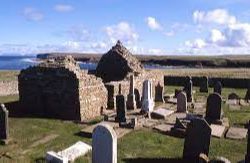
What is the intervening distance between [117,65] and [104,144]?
1940cm

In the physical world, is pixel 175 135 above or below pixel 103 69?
below

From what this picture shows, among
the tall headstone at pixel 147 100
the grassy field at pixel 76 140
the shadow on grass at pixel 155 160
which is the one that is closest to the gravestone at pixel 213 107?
the grassy field at pixel 76 140

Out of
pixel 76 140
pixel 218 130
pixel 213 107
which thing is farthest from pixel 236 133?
pixel 76 140

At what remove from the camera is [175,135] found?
17500 mm

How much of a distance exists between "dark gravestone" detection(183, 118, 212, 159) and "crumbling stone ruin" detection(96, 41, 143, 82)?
652 inches

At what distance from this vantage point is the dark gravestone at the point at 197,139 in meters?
13.3

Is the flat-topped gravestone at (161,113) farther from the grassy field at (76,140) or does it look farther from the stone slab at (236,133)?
the stone slab at (236,133)

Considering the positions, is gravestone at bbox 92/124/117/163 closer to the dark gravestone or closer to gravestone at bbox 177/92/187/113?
the dark gravestone

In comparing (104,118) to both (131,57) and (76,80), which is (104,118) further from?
(131,57)

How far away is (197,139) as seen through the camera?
44.4ft

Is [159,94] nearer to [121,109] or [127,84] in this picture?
[127,84]

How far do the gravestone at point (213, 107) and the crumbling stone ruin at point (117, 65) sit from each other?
11.1m

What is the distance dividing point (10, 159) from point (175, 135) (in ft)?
22.1

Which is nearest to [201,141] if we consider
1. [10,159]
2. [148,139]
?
[148,139]
